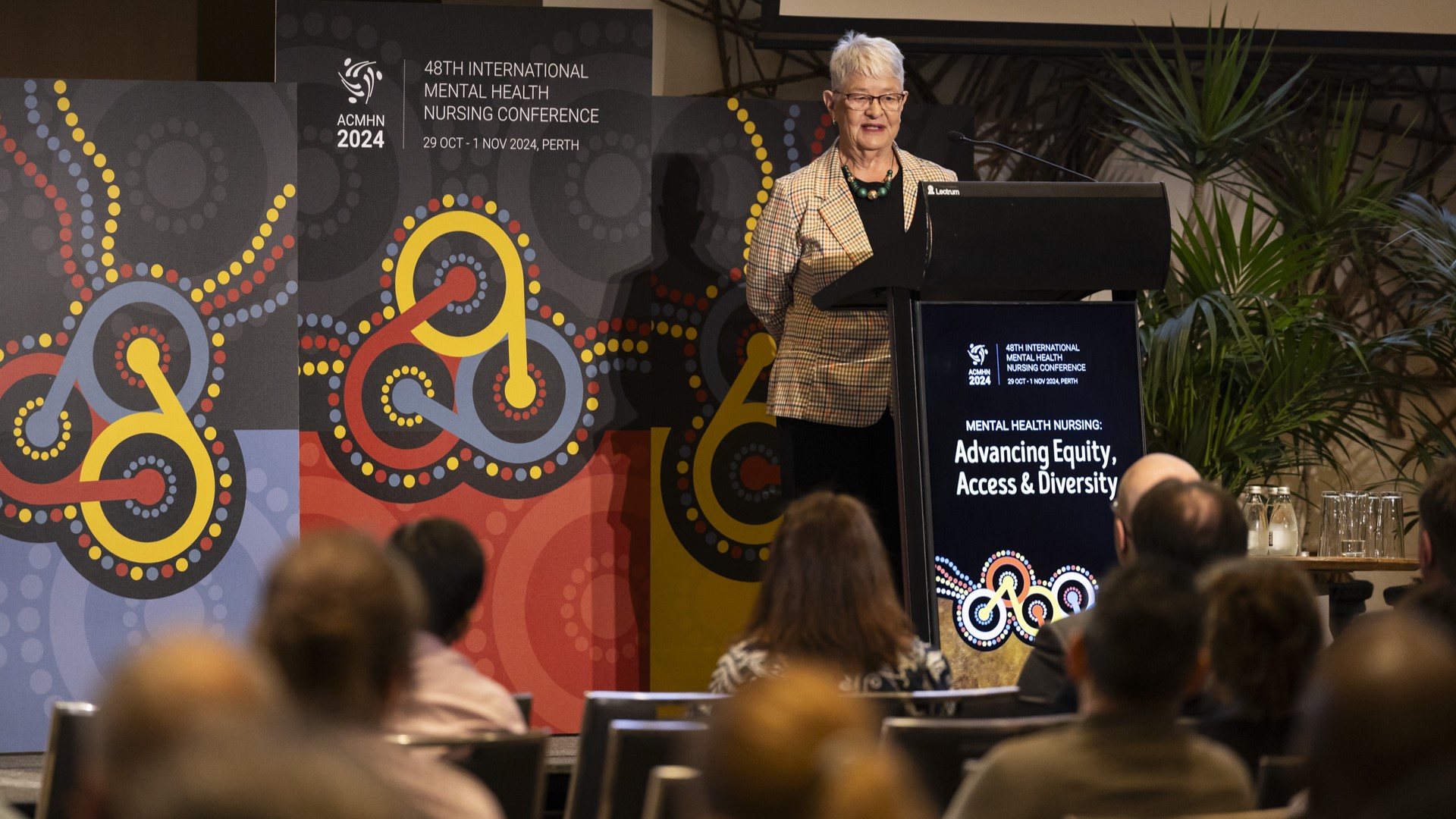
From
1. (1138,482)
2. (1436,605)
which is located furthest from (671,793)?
(1138,482)

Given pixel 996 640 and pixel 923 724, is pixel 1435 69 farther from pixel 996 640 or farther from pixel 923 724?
pixel 923 724

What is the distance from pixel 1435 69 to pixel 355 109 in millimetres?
4330

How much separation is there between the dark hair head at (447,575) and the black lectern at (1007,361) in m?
1.27

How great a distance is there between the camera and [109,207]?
4.83m

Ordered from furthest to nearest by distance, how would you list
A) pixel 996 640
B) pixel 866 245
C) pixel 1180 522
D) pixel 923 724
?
pixel 866 245 → pixel 996 640 → pixel 1180 522 → pixel 923 724

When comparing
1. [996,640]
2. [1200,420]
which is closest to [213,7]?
[1200,420]

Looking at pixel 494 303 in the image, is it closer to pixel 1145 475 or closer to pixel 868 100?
pixel 868 100

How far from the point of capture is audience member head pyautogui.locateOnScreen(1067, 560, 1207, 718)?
173 cm

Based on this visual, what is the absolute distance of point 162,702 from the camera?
3.51ft

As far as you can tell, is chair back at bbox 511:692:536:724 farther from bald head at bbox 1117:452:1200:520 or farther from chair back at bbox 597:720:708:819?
bald head at bbox 1117:452:1200:520

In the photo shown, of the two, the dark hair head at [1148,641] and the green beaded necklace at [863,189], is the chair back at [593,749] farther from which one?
the green beaded necklace at [863,189]

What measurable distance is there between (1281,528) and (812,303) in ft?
5.89

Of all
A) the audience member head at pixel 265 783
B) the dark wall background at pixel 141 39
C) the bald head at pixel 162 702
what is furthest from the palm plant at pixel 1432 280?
the audience member head at pixel 265 783

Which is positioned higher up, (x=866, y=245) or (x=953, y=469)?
(x=866, y=245)
